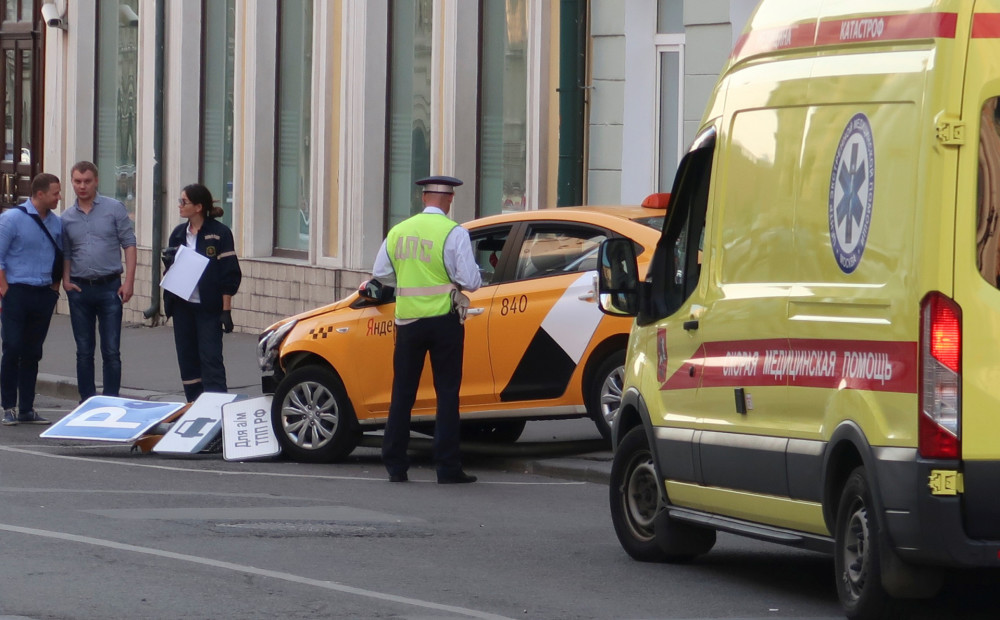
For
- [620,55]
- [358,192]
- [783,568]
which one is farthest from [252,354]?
[783,568]

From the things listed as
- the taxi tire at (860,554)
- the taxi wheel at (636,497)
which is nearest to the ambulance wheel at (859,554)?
the taxi tire at (860,554)

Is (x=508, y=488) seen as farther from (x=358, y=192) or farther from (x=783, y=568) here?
(x=358, y=192)

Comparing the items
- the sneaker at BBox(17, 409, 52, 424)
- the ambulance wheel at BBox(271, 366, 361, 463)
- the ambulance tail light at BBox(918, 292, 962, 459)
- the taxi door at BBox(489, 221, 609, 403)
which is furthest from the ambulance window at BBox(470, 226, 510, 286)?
the ambulance tail light at BBox(918, 292, 962, 459)

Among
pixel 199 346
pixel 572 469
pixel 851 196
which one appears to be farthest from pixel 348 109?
pixel 851 196

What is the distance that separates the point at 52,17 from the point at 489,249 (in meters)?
14.5

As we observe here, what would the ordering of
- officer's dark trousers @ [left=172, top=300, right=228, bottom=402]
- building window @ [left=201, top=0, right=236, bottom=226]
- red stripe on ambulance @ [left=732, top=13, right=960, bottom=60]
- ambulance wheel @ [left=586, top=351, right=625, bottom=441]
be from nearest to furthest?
red stripe on ambulance @ [left=732, top=13, right=960, bottom=60]
ambulance wheel @ [left=586, top=351, right=625, bottom=441]
officer's dark trousers @ [left=172, top=300, right=228, bottom=402]
building window @ [left=201, top=0, right=236, bottom=226]

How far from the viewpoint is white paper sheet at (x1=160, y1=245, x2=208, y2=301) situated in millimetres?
13633

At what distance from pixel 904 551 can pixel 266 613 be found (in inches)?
87.2

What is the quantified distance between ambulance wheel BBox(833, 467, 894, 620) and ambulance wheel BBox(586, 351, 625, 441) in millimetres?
4758

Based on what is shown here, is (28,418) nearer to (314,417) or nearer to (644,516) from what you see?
(314,417)

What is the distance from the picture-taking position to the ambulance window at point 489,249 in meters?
11.9

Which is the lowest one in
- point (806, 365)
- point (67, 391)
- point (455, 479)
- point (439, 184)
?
point (67, 391)

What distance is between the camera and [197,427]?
41.3ft

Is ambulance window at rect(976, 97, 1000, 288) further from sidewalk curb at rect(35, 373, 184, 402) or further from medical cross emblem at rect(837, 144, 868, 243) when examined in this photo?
sidewalk curb at rect(35, 373, 184, 402)
